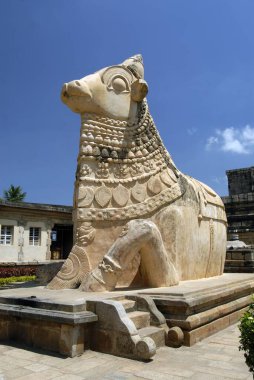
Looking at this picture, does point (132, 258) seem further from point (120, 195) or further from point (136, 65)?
point (136, 65)

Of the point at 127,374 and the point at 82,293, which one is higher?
the point at 82,293

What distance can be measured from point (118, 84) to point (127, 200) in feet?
7.20

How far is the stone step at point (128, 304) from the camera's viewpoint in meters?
4.80

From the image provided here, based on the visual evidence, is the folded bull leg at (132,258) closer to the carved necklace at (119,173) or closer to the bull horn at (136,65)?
the carved necklace at (119,173)

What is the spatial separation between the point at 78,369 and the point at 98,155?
3611mm

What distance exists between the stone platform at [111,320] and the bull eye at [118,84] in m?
3.69

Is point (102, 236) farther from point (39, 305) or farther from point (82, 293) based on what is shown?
point (39, 305)

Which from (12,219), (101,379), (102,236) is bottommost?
(101,379)

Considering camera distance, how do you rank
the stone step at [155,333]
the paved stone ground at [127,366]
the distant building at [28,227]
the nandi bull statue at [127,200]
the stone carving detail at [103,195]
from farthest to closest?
the distant building at [28,227] → the stone carving detail at [103,195] → the nandi bull statue at [127,200] → the stone step at [155,333] → the paved stone ground at [127,366]

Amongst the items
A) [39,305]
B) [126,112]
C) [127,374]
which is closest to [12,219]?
[126,112]

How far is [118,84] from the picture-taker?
6.81 metres

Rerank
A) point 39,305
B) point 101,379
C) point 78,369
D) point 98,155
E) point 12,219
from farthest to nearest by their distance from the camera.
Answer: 1. point 12,219
2. point 98,155
3. point 39,305
4. point 78,369
5. point 101,379

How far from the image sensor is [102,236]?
20.3 feet

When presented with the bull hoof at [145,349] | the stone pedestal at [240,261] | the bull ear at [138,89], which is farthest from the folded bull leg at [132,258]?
the stone pedestal at [240,261]
